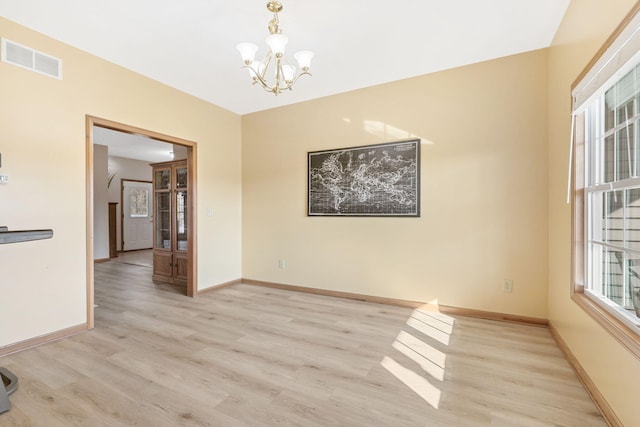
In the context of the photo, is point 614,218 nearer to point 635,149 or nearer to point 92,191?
point 635,149

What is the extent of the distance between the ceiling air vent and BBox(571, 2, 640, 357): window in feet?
13.5

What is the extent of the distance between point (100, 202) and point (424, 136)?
712 cm

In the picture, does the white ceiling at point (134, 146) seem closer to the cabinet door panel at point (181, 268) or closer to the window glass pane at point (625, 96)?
the cabinet door panel at point (181, 268)

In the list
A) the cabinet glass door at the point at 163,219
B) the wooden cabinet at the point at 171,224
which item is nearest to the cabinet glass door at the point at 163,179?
the wooden cabinet at the point at 171,224

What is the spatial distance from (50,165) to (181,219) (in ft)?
7.12

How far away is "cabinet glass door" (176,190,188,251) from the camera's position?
473 centimetres

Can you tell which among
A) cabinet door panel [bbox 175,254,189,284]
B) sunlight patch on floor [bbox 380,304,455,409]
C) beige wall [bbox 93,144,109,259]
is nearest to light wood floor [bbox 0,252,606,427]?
sunlight patch on floor [bbox 380,304,455,409]

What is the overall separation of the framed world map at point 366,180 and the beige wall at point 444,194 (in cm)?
11

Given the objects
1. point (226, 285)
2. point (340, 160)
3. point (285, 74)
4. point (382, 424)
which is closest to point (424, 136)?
point (340, 160)

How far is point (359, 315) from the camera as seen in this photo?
10.8 ft

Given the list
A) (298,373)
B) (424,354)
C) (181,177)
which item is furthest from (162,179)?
(424,354)

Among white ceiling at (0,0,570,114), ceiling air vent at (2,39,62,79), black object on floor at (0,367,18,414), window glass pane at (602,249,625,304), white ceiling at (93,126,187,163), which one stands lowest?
black object on floor at (0,367,18,414)

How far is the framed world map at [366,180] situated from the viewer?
3500 mm

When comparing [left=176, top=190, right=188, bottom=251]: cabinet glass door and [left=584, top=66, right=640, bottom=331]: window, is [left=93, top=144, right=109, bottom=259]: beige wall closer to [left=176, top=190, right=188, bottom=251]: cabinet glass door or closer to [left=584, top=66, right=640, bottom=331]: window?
[left=176, top=190, right=188, bottom=251]: cabinet glass door
